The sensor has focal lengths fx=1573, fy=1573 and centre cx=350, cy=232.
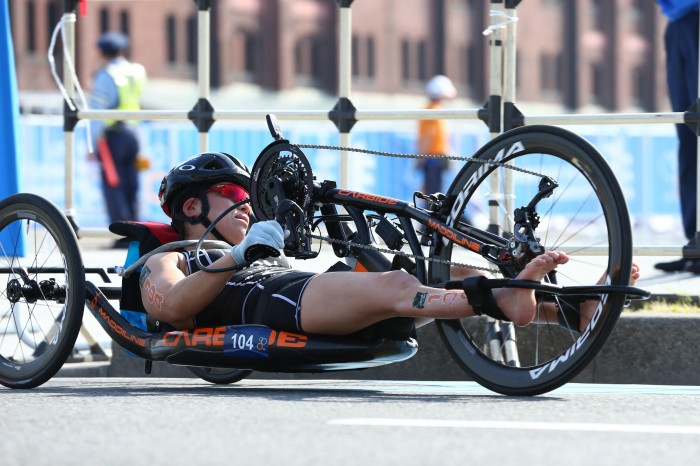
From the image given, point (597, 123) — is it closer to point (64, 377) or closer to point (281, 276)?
point (281, 276)

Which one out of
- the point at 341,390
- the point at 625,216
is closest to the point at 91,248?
the point at 341,390

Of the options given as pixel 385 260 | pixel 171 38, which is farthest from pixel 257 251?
pixel 171 38

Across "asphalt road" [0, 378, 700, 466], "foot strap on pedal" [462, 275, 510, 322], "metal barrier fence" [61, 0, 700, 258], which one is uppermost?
"metal barrier fence" [61, 0, 700, 258]

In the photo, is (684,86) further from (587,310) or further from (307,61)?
(307,61)

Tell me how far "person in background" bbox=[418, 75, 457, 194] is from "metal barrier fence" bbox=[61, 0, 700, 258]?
623 cm

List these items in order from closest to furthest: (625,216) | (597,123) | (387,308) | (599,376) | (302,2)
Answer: (625,216), (387,308), (599,376), (597,123), (302,2)

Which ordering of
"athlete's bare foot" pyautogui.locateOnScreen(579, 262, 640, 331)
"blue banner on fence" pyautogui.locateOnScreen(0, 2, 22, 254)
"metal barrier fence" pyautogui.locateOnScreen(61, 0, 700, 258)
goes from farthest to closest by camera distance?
1. "blue banner on fence" pyautogui.locateOnScreen(0, 2, 22, 254)
2. "metal barrier fence" pyautogui.locateOnScreen(61, 0, 700, 258)
3. "athlete's bare foot" pyautogui.locateOnScreen(579, 262, 640, 331)

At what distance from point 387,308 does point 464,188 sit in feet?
1.69

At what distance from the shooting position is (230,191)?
6160 millimetres

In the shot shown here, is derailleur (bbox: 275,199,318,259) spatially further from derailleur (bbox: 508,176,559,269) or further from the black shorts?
derailleur (bbox: 508,176,559,269)

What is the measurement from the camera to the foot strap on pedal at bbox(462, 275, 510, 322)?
16.0 ft

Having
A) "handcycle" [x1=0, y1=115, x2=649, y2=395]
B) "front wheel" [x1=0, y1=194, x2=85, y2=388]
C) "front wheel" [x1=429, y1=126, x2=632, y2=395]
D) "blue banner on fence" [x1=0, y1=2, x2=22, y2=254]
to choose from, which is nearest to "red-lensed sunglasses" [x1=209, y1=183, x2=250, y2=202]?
"handcycle" [x1=0, y1=115, x2=649, y2=395]

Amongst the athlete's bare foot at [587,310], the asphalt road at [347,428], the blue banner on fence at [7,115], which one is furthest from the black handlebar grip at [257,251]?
the blue banner on fence at [7,115]

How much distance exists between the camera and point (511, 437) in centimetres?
392
